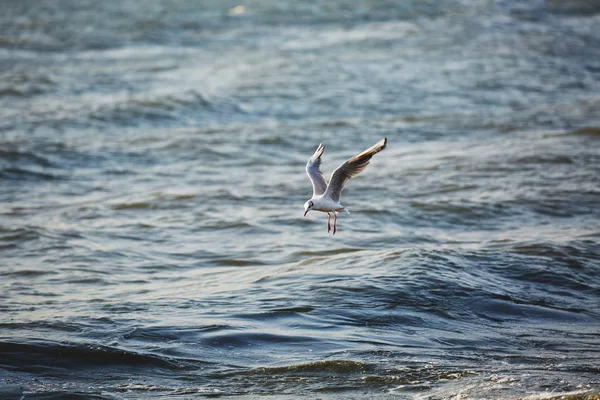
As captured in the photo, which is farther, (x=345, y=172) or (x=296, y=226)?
(x=296, y=226)

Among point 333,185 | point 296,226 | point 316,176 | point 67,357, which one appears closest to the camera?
point 67,357

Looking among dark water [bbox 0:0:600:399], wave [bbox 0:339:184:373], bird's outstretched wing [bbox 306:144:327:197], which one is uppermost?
bird's outstretched wing [bbox 306:144:327:197]

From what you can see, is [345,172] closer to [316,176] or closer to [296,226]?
[316,176]

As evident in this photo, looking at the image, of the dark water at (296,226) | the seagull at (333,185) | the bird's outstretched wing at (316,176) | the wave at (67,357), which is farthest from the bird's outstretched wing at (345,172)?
the wave at (67,357)

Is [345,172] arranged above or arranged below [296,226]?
above

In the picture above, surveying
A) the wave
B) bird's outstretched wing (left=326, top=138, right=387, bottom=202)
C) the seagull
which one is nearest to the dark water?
the wave

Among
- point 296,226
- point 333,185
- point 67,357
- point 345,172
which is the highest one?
point 345,172

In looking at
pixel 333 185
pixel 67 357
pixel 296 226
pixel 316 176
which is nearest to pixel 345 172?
pixel 333 185

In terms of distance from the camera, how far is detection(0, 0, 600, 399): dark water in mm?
6129

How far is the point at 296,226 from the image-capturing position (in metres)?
10.2

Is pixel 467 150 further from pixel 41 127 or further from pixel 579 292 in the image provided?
pixel 41 127

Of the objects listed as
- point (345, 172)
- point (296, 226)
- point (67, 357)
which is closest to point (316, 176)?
point (345, 172)

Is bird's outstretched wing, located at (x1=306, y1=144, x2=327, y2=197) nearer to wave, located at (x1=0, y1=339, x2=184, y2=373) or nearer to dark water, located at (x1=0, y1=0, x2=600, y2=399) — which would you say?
dark water, located at (x1=0, y1=0, x2=600, y2=399)

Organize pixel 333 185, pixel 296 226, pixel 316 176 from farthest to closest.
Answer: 1. pixel 296 226
2. pixel 316 176
3. pixel 333 185
